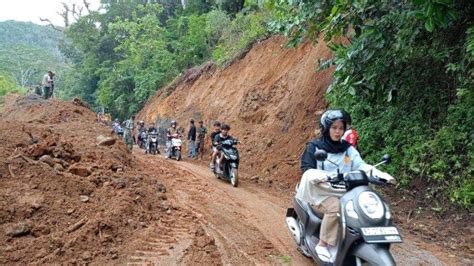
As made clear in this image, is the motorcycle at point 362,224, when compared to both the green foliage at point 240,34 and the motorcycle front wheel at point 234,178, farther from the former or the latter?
the green foliage at point 240,34

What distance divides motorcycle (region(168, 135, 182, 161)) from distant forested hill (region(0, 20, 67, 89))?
36.2 meters

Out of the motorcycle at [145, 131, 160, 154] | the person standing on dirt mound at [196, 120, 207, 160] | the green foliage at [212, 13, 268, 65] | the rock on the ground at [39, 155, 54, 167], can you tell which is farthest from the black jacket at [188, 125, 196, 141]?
the rock on the ground at [39, 155, 54, 167]

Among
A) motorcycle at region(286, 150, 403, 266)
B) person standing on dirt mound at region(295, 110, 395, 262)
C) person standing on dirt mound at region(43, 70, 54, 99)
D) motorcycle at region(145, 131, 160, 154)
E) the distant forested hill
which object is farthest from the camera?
the distant forested hill

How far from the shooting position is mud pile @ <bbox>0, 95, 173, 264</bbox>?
167 inches

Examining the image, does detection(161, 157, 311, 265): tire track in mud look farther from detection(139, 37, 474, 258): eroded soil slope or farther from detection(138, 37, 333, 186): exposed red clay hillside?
detection(138, 37, 333, 186): exposed red clay hillside

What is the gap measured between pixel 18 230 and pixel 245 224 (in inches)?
118

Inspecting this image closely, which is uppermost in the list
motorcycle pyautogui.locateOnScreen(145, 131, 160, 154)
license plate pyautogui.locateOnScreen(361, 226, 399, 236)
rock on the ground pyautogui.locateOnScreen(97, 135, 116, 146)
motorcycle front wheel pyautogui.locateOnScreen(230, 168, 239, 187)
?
license plate pyautogui.locateOnScreen(361, 226, 399, 236)

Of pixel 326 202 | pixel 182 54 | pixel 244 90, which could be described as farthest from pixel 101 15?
pixel 326 202

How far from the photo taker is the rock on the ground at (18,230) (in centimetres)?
436

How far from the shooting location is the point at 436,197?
6.43m

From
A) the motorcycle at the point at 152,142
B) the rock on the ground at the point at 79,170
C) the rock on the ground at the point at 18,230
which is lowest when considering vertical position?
the motorcycle at the point at 152,142

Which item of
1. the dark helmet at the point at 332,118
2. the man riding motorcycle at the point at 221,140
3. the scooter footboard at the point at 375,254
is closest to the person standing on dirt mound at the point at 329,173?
the dark helmet at the point at 332,118

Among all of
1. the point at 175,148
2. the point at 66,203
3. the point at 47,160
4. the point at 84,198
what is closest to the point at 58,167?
the point at 47,160

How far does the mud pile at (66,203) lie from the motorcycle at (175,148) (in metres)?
6.76
